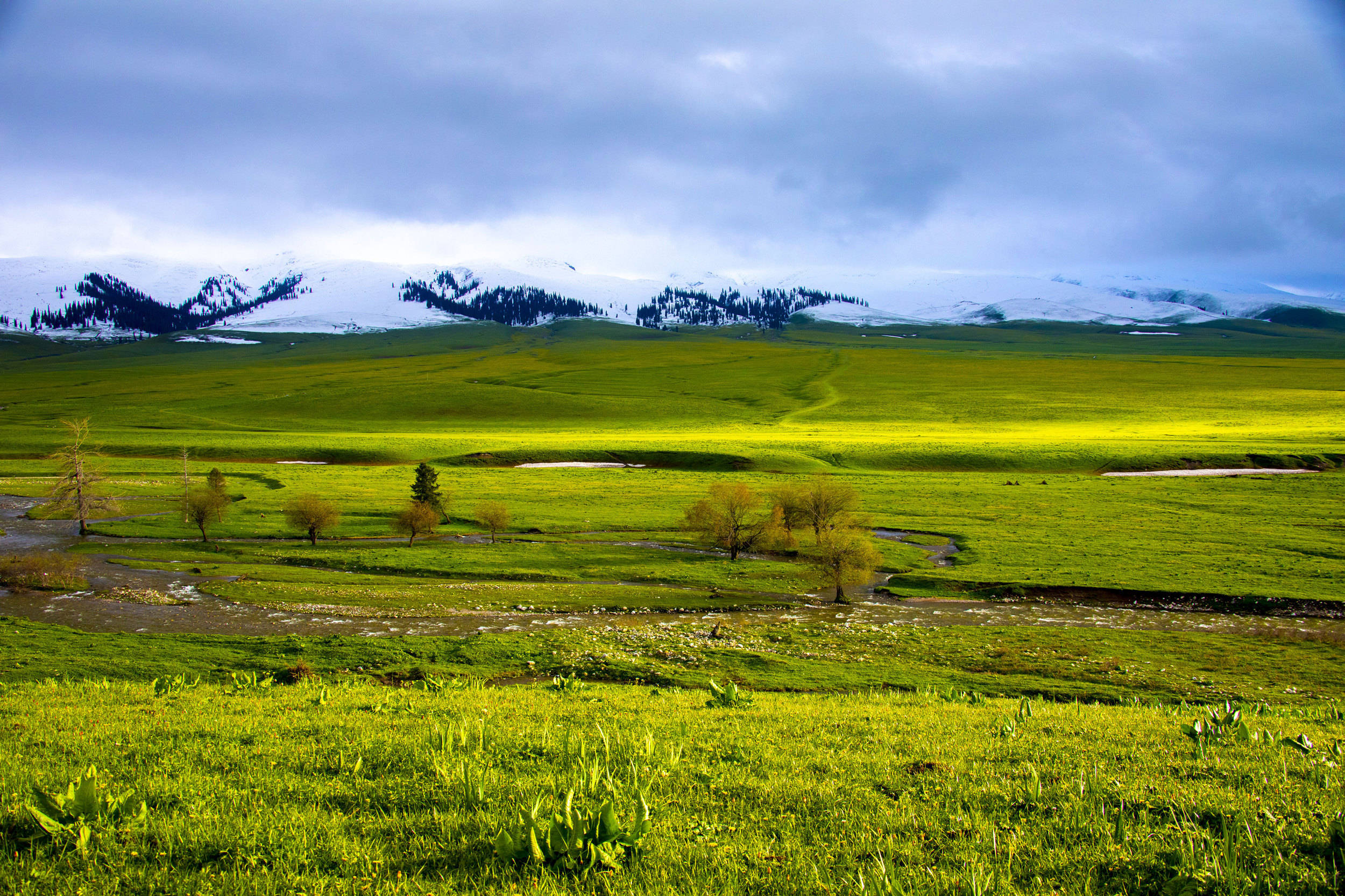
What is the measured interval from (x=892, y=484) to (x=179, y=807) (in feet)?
229

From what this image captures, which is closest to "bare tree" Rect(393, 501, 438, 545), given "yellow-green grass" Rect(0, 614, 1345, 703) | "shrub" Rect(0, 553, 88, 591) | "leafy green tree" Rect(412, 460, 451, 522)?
"leafy green tree" Rect(412, 460, 451, 522)

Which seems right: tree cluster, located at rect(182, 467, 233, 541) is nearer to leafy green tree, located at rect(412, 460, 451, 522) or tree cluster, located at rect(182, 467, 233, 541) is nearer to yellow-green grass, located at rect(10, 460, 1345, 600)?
yellow-green grass, located at rect(10, 460, 1345, 600)

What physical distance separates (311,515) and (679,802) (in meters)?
48.7

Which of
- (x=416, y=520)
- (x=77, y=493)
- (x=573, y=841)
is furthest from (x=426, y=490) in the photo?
(x=573, y=841)

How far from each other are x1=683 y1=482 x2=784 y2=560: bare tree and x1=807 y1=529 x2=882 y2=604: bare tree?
8449 mm

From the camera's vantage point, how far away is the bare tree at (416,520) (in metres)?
49.6

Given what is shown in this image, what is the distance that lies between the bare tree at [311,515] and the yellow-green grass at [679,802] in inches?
1565

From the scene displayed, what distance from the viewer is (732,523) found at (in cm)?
4703

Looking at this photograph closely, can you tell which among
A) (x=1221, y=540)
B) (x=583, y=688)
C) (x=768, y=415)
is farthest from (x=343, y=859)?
(x=768, y=415)

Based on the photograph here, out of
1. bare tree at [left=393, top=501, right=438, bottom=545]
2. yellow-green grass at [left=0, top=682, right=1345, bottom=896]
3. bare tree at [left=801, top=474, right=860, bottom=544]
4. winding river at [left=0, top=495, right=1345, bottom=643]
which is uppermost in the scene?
yellow-green grass at [left=0, top=682, right=1345, bottom=896]

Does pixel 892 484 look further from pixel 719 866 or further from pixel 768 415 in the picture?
pixel 719 866

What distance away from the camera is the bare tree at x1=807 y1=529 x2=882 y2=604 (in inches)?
1480

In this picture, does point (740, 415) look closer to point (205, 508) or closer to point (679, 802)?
point (205, 508)

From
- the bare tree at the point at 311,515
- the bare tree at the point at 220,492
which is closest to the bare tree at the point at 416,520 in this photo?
the bare tree at the point at 311,515
